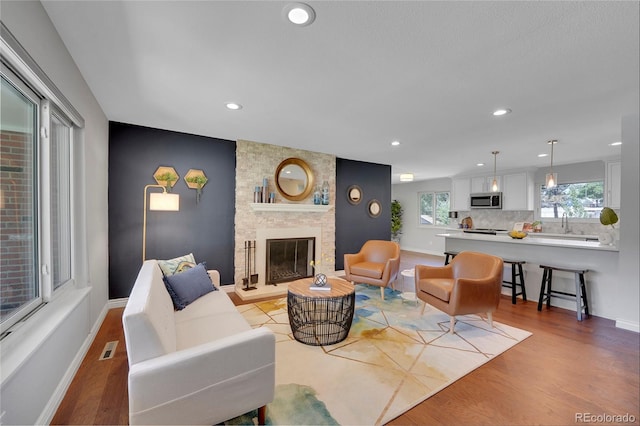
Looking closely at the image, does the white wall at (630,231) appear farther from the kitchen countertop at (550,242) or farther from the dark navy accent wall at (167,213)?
the dark navy accent wall at (167,213)

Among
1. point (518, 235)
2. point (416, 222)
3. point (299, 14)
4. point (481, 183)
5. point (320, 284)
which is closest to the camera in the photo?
point (299, 14)

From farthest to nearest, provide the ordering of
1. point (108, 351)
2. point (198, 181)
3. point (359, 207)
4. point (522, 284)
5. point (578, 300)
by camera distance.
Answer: point (359, 207) < point (522, 284) < point (198, 181) < point (578, 300) < point (108, 351)

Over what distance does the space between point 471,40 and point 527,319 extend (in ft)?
11.1

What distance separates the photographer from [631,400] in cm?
195

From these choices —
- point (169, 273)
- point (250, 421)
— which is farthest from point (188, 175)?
point (250, 421)

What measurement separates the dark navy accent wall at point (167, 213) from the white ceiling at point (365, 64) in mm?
330

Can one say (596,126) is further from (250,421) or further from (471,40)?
(250,421)

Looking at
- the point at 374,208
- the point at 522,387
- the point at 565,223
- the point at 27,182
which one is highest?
the point at 27,182

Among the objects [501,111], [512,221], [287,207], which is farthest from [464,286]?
[512,221]

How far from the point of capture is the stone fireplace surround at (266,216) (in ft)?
14.7

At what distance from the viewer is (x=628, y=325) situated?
3.17m

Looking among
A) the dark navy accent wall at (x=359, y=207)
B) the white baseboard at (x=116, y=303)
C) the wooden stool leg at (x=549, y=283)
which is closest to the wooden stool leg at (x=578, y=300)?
the wooden stool leg at (x=549, y=283)

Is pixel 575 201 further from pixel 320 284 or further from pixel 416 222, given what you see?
pixel 320 284

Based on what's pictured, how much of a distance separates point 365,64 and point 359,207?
13.8 ft
